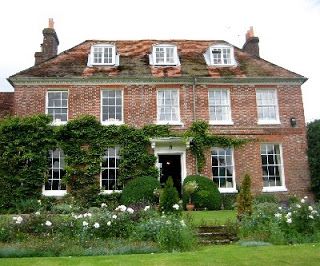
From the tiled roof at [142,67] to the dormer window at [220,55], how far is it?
39 cm

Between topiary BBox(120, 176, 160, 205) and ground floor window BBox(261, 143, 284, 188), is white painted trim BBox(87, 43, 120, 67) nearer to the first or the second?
topiary BBox(120, 176, 160, 205)

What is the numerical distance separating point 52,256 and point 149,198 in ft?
28.7

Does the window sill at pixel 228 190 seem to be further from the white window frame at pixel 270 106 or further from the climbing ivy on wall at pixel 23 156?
the climbing ivy on wall at pixel 23 156

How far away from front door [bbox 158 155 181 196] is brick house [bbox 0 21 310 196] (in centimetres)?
5

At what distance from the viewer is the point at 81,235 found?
1191 cm

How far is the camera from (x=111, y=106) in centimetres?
2231

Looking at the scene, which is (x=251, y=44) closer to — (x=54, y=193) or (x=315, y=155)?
(x=315, y=155)

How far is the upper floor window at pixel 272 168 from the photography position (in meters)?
22.2

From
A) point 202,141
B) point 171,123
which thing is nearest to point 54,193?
point 171,123

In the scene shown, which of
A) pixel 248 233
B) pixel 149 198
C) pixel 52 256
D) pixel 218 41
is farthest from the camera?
pixel 218 41

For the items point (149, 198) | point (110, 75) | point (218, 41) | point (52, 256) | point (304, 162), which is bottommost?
point (52, 256)

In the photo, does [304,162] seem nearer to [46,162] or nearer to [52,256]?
[46,162]

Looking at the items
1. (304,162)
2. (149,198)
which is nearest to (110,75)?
(149,198)

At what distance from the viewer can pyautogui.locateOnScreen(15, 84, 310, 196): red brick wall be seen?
71.9 ft
